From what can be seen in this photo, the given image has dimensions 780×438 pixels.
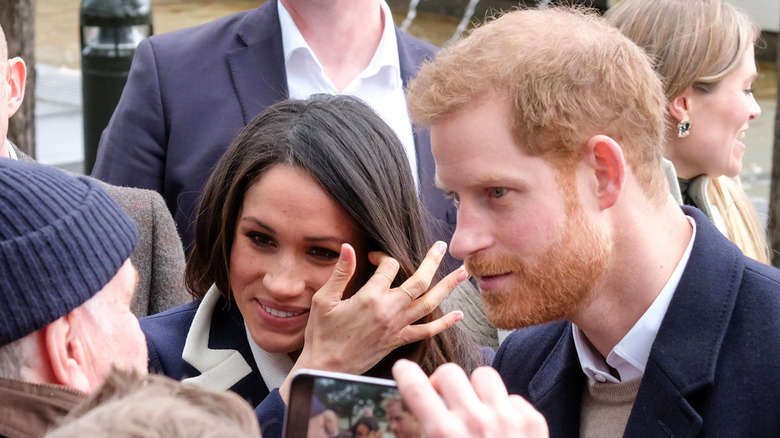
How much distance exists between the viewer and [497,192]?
2.36 meters

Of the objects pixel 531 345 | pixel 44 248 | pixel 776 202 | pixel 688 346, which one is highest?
pixel 44 248

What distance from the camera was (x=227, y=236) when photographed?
9.66 ft

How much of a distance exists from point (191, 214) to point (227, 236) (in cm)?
85

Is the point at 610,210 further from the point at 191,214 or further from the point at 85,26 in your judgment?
the point at 85,26

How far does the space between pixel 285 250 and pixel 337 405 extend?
1237mm

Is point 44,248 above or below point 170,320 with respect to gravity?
above

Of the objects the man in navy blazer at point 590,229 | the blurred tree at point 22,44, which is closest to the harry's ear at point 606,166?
the man in navy blazer at point 590,229

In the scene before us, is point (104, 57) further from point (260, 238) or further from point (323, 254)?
point (323, 254)

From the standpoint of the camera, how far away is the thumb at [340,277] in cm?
257

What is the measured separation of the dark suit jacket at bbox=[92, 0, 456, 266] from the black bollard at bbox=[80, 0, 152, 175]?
273 cm

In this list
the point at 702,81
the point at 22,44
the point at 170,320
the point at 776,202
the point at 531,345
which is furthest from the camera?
the point at 22,44

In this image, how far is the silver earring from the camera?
372cm

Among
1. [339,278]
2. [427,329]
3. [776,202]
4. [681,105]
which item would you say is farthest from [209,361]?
[776,202]

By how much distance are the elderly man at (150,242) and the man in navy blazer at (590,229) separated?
1378 millimetres
